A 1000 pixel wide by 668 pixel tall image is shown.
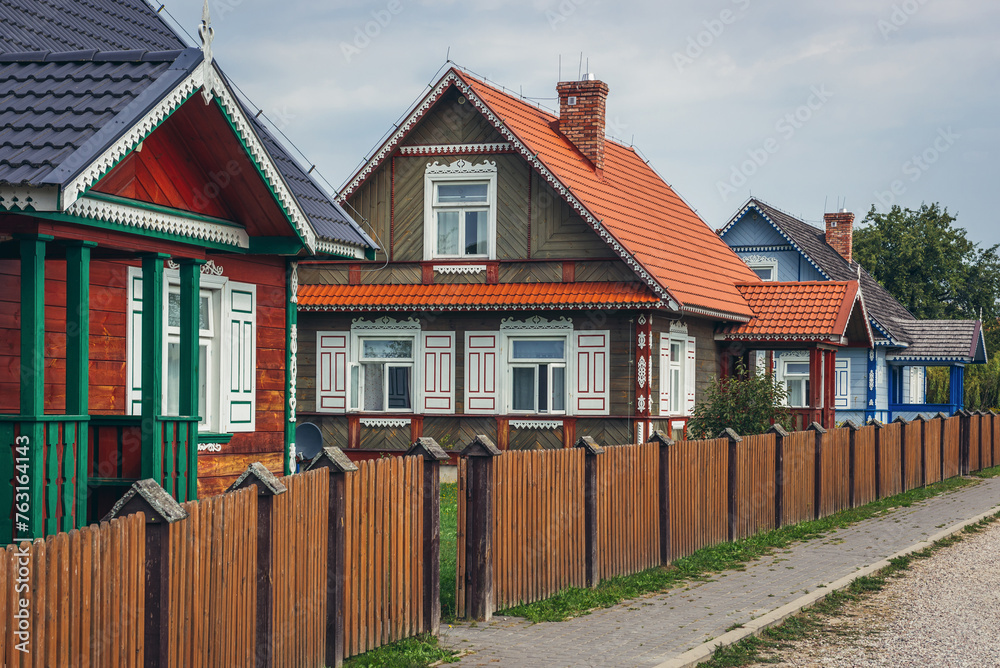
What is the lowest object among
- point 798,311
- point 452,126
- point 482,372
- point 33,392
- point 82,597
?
point 82,597

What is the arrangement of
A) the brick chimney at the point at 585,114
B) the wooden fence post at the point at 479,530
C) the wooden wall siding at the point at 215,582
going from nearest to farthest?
the wooden wall siding at the point at 215,582, the wooden fence post at the point at 479,530, the brick chimney at the point at 585,114

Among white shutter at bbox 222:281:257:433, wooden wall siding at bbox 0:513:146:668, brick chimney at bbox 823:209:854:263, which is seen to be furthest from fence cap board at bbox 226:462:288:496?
brick chimney at bbox 823:209:854:263

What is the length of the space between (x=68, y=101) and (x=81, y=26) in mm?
4843

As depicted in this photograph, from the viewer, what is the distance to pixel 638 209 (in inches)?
1016

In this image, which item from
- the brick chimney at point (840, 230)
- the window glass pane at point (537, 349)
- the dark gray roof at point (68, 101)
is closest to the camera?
the dark gray roof at point (68, 101)

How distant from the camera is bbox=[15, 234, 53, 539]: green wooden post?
346 inches

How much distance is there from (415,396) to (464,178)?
4.24 meters

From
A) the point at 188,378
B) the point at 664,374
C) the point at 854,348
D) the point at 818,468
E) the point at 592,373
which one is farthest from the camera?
the point at 854,348

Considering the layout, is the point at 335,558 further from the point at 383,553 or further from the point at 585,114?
the point at 585,114

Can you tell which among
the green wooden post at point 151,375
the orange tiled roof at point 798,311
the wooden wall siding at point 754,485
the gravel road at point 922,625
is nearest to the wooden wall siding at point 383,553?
the green wooden post at point 151,375

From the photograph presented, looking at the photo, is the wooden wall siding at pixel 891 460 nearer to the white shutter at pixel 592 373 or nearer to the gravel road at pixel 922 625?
the white shutter at pixel 592 373

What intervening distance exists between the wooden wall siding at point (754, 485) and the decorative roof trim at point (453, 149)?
882 centimetres

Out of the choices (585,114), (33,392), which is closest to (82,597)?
(33,392)

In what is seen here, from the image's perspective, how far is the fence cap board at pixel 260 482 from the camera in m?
7.40
